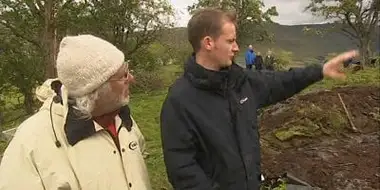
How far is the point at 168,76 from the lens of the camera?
26750 millimetres


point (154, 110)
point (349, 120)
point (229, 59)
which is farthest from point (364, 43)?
point (229, 59)

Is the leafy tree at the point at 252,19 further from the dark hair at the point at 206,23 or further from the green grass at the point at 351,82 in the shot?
the dark hair at the point at 206,23

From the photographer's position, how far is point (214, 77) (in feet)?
8.07

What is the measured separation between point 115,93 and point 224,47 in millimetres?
662

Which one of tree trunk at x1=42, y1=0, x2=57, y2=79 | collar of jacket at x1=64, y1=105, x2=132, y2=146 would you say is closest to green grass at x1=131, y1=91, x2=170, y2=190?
collar of jacket at x1=64, y1=105, x2=132, y2=146

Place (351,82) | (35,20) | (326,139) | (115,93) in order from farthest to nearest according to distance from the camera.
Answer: (35,20), (351,82), (326,139), (115,93)

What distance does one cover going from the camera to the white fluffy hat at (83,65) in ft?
6.64

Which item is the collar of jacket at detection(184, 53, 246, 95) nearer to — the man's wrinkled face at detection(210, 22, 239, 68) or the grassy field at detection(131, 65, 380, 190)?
the man's wrinkled face at detection(210, 22, 239, 68)

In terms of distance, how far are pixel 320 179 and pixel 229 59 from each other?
5.35 m

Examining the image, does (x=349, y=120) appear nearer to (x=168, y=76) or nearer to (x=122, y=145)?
(x=122, y=145)

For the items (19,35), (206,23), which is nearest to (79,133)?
(206,23)

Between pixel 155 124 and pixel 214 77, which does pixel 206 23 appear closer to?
pixel 214 77

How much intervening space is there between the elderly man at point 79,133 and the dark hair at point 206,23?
Answer: 490mm

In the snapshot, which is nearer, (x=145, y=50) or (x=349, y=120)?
(x=349, y=120)
